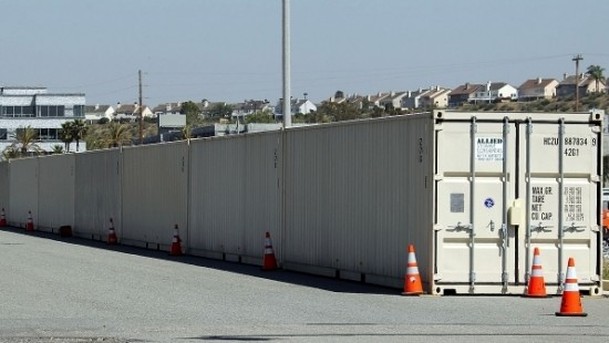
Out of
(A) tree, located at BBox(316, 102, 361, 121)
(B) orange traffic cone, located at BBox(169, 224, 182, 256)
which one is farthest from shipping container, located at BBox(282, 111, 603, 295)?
(A) tree, located at BBox(316, 102, 361, 121)

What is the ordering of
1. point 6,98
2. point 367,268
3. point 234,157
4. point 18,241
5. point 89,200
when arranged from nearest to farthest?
point 367,268 < point 234,157 < point 18,241 < point 89,200 < point 6,98

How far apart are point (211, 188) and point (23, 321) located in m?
15.5

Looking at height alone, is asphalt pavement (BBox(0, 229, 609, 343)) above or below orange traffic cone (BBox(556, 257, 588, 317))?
below

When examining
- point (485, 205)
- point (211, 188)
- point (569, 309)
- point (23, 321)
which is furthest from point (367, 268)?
point (211, 188)

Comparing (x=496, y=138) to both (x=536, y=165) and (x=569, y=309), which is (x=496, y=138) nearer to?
(x=536, y=165)

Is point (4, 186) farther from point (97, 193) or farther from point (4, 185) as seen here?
point (97, 193)

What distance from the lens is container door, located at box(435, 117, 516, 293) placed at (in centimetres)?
2041

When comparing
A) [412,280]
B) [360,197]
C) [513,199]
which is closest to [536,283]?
[513,199]

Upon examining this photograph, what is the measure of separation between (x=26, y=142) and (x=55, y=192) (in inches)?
3159

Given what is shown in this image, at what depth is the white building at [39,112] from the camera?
14275 cm

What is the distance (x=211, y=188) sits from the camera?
31891mm

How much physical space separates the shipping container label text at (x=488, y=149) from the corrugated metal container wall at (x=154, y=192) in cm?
1452

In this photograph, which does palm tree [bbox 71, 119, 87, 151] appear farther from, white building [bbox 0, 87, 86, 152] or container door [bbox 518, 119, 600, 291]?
container door [bbox 518, 119, 600, 291]

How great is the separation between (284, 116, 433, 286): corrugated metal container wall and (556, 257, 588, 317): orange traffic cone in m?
3.31
